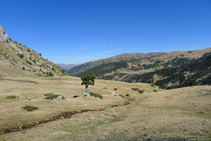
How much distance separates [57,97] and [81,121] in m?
16.8

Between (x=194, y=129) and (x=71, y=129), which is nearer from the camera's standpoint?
(x=194, y=129)

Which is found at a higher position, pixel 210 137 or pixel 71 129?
pixel 210 137

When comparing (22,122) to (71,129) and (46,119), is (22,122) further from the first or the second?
(71,129)

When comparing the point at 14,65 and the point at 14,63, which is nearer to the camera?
the point at 14,65

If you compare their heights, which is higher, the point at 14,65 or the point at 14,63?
the point at 14,63

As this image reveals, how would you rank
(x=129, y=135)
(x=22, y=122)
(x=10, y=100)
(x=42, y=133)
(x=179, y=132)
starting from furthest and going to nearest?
(x=10, y=100), (x=22, y=122), (x=42, y=133), (x=129, y=135), (x=179, y=132)

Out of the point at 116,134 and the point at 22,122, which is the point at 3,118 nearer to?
the point at 22,122

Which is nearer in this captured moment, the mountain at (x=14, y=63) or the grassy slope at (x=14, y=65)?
the grassy slope at (x=14, y=65)

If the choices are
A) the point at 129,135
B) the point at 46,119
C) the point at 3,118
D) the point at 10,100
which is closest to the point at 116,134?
the point at 129,135

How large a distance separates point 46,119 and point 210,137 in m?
20.8

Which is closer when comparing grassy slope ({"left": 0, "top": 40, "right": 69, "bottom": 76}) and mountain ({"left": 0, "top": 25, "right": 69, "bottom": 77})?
grassy slope ({"left": 0, "top": 40, "right": 69, "bottom": 76})

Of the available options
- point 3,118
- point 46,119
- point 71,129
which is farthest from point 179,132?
point 3,118

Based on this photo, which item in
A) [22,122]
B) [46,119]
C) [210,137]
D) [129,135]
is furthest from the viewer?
[46,119]

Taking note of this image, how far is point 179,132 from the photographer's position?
1090 cm
